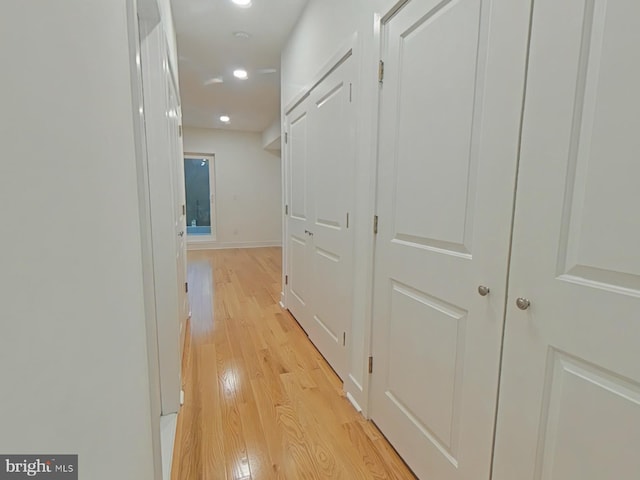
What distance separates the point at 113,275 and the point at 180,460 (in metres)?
1.22

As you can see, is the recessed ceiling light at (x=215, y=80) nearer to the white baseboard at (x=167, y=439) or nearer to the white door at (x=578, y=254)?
the white baseboard at (x=167, y=439)

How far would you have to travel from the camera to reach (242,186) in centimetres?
736

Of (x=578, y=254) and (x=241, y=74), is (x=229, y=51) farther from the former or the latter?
(x=578, y=254)

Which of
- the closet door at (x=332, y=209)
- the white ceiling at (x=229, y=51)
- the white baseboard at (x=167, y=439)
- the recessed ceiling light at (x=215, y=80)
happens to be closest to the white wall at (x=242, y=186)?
the white ceiling at (x=229, y=51)

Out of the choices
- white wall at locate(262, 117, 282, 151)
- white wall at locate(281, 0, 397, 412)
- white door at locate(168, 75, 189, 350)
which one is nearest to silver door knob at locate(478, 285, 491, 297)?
white wall at locate(281, 0, 397, 412)

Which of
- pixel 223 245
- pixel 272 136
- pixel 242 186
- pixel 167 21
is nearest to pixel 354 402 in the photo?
pixel 167 21

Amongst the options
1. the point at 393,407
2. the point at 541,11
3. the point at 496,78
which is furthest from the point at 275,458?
the point at 541,11

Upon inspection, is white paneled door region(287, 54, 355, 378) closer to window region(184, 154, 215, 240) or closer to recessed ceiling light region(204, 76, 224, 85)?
recessed ceiling light region(204, 76, 224, 85)

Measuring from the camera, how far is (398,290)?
147cm

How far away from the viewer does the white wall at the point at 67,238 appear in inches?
14.3

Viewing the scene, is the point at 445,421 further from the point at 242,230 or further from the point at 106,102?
the point at 242,230

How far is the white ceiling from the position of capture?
8.54 feet

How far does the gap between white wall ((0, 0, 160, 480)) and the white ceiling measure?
2195mm

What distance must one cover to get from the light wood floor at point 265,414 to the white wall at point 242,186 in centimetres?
439
